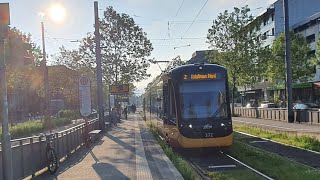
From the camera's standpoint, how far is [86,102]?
21172 millimetres

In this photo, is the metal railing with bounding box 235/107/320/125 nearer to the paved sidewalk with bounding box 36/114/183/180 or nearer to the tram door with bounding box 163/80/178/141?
the tram door with bounding box 163/80/178/141

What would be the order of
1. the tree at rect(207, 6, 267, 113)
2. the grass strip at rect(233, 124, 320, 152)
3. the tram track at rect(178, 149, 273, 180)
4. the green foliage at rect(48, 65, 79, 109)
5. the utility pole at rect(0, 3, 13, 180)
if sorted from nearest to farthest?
the utility pole at rect(0, 3, 13, 180) < the tram track at rect(178, 149, 273, 180) < the grass strip at rect(233, 124, 320, 152) < the tree at rect(207, 6, 267, 113) < the green foliage at rect(48, 65, 79, 109)

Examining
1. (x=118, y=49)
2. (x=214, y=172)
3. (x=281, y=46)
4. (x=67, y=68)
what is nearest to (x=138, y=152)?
(x=214, y=172)

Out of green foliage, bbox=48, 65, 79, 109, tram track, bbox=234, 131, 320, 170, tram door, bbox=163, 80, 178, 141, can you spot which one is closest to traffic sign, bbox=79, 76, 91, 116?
tram door, bbox=163, 80, 178, 141

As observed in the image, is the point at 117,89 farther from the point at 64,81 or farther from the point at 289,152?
the point at 64,81

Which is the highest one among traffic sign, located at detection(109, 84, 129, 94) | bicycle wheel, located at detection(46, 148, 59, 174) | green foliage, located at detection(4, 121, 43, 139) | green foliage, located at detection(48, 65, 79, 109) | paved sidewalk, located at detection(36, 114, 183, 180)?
green foliage, located at detection(48, 65, 79, 109)

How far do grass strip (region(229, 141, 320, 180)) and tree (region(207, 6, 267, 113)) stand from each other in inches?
1375

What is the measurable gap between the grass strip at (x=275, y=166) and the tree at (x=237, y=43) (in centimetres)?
3493

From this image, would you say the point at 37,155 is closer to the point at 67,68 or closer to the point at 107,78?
the point at 107,78

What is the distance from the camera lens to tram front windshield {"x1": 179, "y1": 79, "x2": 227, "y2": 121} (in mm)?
16500

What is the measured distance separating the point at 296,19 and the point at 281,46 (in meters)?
23.5

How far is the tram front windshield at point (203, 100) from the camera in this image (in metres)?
16.5

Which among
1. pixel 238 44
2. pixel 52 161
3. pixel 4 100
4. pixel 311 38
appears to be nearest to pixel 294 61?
pixel 238 44

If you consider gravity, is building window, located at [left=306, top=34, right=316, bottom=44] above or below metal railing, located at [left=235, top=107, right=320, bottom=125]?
above
